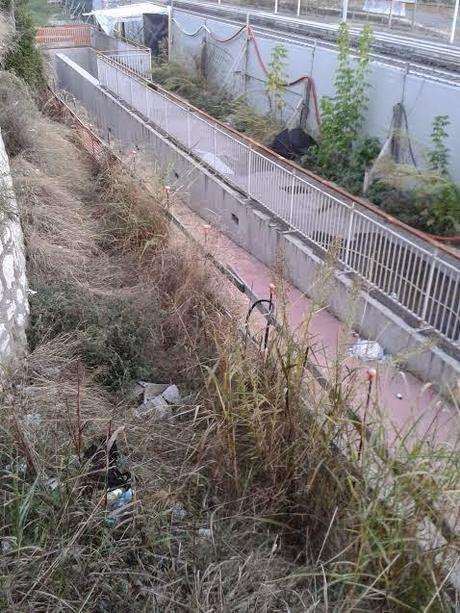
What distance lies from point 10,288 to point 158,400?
4.63ft

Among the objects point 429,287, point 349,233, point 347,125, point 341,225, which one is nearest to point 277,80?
point 347,125

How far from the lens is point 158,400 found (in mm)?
4719

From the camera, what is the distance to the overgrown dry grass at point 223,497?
2.67 metres

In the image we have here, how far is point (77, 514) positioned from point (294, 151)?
12059mm

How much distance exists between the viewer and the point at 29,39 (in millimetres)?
14547

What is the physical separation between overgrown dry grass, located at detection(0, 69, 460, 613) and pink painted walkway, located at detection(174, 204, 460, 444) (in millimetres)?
169

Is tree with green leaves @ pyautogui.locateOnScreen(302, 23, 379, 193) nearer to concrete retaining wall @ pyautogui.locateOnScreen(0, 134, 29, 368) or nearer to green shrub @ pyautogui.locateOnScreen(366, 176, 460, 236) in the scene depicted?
green shrub @ pyautogui.locateOnScreen(366, 176, 460, 236)

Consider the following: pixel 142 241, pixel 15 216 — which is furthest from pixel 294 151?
pixel 15 216

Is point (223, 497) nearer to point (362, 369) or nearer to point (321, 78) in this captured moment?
point (362, 369)

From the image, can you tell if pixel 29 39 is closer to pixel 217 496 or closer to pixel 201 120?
pixel 201 120

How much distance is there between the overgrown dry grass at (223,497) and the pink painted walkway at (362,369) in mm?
169

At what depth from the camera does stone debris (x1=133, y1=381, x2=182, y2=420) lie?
429 cm

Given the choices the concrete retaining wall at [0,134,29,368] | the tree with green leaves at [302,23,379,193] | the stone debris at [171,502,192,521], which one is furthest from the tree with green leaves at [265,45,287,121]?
the stone debris at [171,502,192,521]

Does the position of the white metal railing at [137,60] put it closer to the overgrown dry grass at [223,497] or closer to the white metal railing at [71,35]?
the white metal railing at [71,35]
